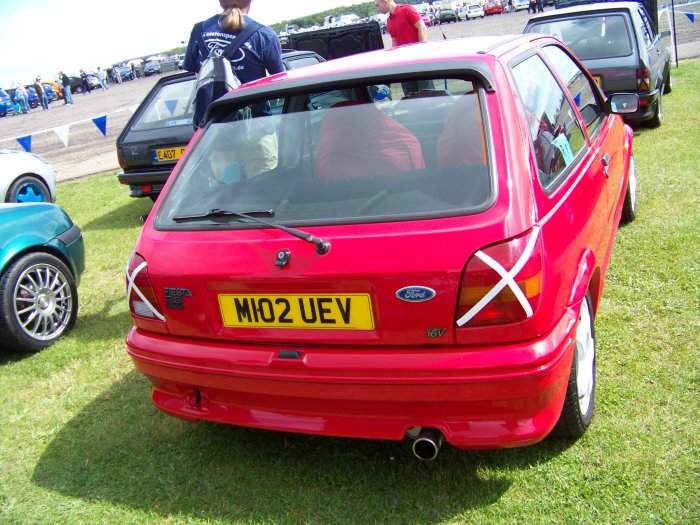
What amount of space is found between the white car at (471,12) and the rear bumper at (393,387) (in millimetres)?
63257

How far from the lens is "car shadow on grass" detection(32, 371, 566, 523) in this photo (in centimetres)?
260

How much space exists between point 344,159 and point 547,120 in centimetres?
92

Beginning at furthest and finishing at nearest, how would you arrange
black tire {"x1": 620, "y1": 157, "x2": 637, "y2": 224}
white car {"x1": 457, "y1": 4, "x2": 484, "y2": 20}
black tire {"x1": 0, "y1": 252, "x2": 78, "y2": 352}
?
1. white car {"x1": 457, "y1": 4, "x2": 484, "y2": 20}
2. black tire {"x1": 620, "y1": 157, "x2": 637, "y2": 224}
3. black tire {"x1": 0, "y1": 252, "x2": 78, "y2": 352}

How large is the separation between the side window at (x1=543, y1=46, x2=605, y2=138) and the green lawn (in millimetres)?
1071

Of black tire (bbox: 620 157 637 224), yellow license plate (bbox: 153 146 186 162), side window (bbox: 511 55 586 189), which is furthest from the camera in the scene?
yellow license plate (bbox: 153 146 186 162)

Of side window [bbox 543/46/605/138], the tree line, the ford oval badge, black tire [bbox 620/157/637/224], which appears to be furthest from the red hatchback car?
the tree line

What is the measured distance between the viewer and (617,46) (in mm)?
8117

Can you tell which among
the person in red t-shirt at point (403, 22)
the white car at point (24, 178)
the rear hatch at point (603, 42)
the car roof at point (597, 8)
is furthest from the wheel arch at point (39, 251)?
the car roof at point (597, 8)

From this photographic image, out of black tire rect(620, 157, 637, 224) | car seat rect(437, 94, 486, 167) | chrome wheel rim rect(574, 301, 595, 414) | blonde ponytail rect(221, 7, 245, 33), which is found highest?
blonde ponytail rect(221, 7, 245, 33)

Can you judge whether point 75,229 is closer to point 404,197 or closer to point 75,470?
point 75,470

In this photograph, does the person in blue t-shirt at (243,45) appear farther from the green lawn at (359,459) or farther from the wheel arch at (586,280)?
the wheel arch at (586,280)

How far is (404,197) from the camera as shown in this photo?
2.41 m

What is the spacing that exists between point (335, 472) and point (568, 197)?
1.50 meters

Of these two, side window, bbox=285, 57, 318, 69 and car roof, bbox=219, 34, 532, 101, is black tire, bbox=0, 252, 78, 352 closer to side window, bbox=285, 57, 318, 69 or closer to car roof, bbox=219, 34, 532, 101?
car roof, bbox=219, 34, 532, 101
